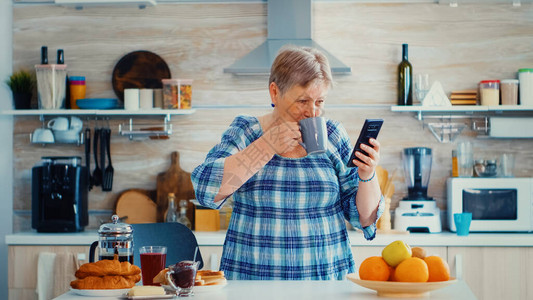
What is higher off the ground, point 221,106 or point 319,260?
point 221,106

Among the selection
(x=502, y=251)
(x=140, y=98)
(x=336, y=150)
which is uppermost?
(x=140, y=98)

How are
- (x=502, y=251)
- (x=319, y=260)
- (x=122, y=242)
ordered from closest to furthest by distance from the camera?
(x=122, y=242), (x=319, y=260), (x=502, y=251)

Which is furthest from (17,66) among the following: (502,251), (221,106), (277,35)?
(502,251)

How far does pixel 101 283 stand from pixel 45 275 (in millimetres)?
2141

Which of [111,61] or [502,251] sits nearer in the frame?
[502,251]

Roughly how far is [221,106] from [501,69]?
A: 1657mm

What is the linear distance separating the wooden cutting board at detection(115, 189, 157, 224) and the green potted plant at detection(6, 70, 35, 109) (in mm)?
801

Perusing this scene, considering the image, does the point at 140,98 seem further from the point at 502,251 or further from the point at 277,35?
the point at 502,251

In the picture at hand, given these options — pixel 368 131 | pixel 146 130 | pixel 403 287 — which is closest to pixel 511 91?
pixel 146 130

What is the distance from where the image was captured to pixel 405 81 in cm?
399

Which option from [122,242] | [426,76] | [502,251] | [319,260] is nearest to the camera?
[122,242]

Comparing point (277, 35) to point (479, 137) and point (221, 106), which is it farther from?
point (479, 137)

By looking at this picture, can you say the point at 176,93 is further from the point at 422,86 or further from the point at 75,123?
the point at 422,86

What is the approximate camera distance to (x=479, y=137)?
4.04 m
